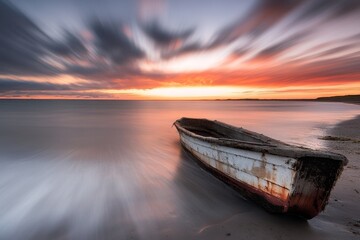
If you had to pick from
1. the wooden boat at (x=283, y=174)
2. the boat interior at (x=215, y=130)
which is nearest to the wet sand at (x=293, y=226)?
the wooden boat at (x=283, y=174)

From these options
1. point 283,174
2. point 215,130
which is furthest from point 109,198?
point 215,130

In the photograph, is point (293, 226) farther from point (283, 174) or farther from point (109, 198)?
point (109, 198)

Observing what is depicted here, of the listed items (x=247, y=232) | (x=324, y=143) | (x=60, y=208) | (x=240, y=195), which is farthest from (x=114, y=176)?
(x=324, y=143)

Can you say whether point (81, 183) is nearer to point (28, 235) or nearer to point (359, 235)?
point (28, 235)

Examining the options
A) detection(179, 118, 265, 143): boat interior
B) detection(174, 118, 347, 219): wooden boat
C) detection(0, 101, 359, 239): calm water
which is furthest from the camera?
detection(179, 118, 265, 143): boat interior

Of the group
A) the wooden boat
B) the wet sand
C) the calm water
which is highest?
the wooden boat

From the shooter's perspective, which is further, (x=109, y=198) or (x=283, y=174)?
(x=109, y=198)

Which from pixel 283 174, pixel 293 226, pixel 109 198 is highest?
pixel 283 174

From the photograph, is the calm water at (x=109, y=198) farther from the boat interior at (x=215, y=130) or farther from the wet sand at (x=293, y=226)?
the boat interior at (x=215, y=130)

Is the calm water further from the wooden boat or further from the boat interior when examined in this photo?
the boat interior

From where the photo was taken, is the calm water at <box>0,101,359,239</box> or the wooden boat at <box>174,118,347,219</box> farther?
the calm water at <box>0,101,359,239</box>

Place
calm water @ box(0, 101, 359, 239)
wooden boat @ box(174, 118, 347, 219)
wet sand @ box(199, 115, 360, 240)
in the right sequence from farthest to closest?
calm water @ box(0, 101, 359, 239) < wet sand @ box(199, 115, 360, 240) < wooden boat @ box(174, 118, 347, 219)

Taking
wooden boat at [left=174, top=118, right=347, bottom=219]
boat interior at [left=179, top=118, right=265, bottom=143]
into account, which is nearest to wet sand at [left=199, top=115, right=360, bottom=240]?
wooden boat at [left=174, top=118, right=347, bottom=219]

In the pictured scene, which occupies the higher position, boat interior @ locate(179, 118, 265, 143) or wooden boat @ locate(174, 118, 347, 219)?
wooden boat @ locate(174, 118, 347, 219)
